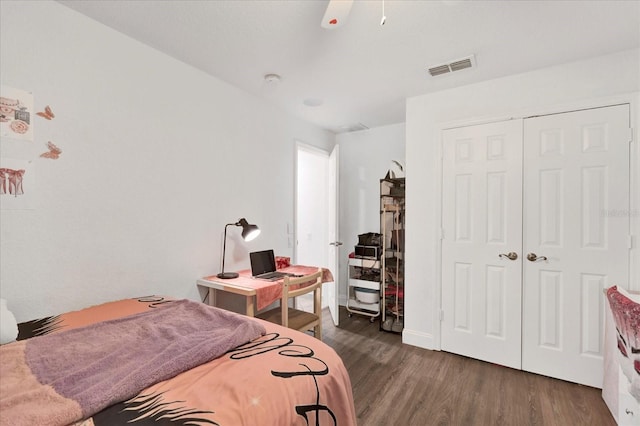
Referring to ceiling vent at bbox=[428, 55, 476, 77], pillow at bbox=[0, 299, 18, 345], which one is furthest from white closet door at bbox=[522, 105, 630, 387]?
pillow at bbox=[0, 299, 18, 345]

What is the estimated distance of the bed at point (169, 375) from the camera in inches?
33.6

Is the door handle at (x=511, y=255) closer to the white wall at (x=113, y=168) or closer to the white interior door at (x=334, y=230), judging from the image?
the white interior door at (x=334, y=230)

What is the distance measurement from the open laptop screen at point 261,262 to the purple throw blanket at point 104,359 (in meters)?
1.05

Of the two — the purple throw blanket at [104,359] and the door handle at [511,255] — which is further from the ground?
the door handle at [511,255]

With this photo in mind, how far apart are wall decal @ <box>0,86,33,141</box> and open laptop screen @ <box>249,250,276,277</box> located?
1645 mm

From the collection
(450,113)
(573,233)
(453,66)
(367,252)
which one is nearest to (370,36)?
(453,66)

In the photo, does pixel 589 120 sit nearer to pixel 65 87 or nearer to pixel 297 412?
pixel 297 412

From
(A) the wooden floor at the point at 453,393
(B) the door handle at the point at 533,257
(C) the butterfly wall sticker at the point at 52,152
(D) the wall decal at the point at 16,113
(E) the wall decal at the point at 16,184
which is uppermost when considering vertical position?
(D) the wall decal at the point at 16,113

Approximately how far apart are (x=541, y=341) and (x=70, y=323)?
Answer: 3.23 metres

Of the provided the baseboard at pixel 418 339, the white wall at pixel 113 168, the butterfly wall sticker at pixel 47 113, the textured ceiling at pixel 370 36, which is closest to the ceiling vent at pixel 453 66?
the textured ceiling at pixel 370 36

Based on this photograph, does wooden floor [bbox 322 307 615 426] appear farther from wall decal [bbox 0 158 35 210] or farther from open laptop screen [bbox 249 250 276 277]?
wall decal [bbox 0 158 35 210]

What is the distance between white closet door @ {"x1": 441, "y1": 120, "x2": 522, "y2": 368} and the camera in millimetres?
Result: 2541

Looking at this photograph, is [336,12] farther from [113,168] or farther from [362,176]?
[362,176]

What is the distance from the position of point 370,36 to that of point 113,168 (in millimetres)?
1902
